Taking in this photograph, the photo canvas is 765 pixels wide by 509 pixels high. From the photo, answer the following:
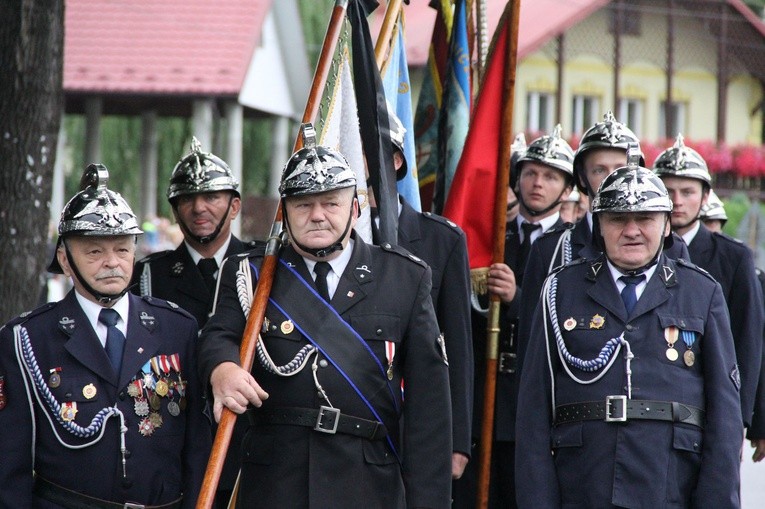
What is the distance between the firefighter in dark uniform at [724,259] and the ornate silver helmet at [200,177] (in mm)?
2439

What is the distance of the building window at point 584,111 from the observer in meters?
38.6

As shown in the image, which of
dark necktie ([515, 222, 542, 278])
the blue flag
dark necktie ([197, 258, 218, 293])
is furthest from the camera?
dark necktie ([515, 222, 542, 278])

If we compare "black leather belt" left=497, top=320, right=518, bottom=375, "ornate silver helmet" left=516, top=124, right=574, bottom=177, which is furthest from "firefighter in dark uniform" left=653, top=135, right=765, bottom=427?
"black leather belt" left=497, top=320, right=518, bottom=375

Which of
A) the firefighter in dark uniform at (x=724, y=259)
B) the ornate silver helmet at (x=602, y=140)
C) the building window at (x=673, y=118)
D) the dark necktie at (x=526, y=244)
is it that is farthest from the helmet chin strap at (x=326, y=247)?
the building window at (x=673, y=118)

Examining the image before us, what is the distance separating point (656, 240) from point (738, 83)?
35.8 metres

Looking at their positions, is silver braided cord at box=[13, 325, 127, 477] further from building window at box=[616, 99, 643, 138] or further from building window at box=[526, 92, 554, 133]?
building window at box=[616, 99, 643, 138]

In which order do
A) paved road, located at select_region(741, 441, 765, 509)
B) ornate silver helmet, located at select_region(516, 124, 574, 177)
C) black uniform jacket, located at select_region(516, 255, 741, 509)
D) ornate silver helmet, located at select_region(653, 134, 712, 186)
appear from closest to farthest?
black uniform jacket, located at select_region(516, 255, 741, 509), ornate silver helmet, located at select_region(653, 134, 712, 186), ornate silver helmet, located at select_region(516, 124, 574, 177), paved road, located at select_region(741, 441, 765, 509)

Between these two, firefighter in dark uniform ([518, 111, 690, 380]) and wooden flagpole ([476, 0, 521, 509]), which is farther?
wooden flagpole ([476, 0, 521, 509])

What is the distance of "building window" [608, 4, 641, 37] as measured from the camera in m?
37.2

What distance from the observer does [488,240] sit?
8.25 metres

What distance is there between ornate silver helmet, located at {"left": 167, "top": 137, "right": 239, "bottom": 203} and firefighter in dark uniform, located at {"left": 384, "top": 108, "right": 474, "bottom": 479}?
0.97 meters

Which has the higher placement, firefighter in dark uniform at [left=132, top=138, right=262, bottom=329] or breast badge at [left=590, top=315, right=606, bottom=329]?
firefighter in dark uniform at [left=132, top=138, right=262, bottom=329]

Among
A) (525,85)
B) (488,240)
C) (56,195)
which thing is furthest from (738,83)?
(488,240)

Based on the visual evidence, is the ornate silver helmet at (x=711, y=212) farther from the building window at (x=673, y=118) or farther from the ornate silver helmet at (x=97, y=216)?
the building window at (x=673, y=118)
